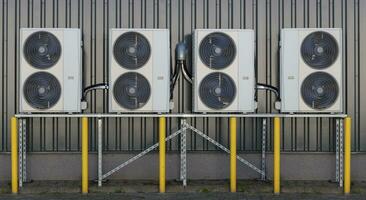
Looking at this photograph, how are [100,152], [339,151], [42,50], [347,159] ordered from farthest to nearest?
1. [339,151]
2. [100,152]
3. [347,159]
4. [42,50]

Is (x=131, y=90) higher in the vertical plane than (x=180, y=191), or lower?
higher

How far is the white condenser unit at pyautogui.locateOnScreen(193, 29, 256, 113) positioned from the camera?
10516mm

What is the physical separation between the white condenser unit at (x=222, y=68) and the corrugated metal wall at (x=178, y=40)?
84 cm

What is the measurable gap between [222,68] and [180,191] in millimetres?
1925

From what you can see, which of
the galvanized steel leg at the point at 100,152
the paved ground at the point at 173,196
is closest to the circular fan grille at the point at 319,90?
the paved ground at the point at 173,196

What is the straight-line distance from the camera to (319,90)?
10.6 meters

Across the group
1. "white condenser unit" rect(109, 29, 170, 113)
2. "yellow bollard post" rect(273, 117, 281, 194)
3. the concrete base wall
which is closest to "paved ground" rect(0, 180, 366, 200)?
"yellow bollard post" rect(273, 117, 281, 194)

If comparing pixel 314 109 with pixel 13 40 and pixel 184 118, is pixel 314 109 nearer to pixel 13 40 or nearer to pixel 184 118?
pixel 184 118

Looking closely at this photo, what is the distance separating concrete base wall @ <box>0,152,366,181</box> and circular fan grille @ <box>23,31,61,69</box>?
162 cm

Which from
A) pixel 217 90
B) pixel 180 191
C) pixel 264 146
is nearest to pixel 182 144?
pixel 180 191

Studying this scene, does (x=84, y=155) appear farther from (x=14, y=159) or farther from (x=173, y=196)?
(x=173, y=196)

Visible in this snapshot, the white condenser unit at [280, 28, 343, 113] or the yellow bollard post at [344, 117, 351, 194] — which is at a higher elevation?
the white condenser unit at [280, 28, 343, 113]

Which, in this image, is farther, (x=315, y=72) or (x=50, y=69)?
(x=315, y=72)

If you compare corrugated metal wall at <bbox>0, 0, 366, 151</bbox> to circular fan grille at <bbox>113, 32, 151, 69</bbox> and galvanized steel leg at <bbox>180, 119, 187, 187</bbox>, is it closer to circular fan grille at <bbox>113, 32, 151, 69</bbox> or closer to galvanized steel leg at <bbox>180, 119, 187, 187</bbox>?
galvanized steel leg at <bbox>180, 119, 187, 187</bbox>
